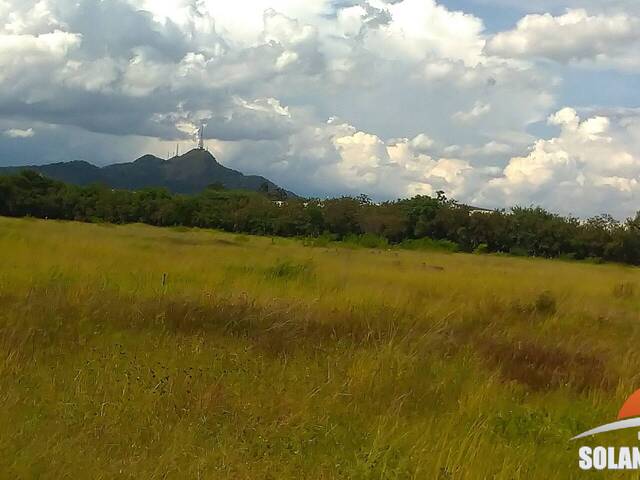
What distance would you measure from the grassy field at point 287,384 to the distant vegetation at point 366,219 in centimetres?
4547

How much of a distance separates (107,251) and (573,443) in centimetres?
1470

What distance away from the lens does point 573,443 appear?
532cm

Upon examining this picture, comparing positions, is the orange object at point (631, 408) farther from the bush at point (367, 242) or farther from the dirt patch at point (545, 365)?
the bush at point (367, 242)

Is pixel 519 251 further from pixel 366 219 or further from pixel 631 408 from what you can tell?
pixel 631 408

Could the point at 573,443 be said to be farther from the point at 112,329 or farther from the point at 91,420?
the point at 112,329

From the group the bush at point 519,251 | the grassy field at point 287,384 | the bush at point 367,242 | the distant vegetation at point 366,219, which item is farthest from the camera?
the distant vegetation at point 366,219

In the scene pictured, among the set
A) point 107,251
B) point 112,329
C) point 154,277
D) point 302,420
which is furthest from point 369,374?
point 107,251

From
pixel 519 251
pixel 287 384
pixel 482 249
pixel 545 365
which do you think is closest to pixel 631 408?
pixel 545 365

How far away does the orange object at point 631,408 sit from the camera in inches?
236

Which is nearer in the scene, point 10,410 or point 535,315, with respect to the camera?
point 10,410

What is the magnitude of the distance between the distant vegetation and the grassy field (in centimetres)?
4547

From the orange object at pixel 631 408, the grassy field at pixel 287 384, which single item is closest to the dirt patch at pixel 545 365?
the grassy field at pixel 287 384

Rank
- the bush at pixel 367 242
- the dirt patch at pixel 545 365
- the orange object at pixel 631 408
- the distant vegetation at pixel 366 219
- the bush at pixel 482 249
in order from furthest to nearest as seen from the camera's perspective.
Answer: the distant vegetation at pixel 366 219
the bush at pixel 482 249
the bush at pixel 367 242
the dirt patch at pixel 545 365
the orange object at pixel 631 408

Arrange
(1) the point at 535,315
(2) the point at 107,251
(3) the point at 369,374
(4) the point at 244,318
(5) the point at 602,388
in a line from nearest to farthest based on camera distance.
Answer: (3) the point at 369,374 < (5) the point at 602,388 < (4) the point at 244,318 < (1) the point at 535,315 < (2) the point at 107,251
